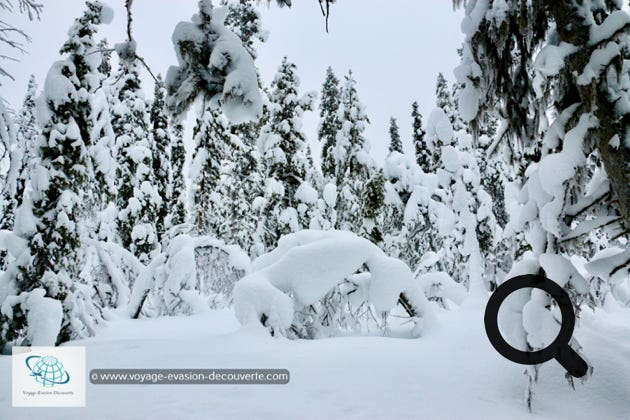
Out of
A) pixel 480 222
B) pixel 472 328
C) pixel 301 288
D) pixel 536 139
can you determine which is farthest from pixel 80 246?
pixel 480 222

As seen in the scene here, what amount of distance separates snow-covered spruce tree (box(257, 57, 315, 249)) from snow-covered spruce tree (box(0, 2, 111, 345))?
9.32 meters

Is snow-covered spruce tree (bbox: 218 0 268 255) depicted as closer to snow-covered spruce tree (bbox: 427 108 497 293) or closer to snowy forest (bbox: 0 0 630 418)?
snowy forest (bbox: 0 0 630 418)

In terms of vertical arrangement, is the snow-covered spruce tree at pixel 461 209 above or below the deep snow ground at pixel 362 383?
above

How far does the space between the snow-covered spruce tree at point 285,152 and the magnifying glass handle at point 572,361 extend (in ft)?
42.6

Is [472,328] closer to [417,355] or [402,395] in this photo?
[417,355]

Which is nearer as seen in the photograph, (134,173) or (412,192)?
(412,192)

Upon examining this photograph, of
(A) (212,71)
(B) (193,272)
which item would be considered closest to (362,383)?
(A) (212,71)

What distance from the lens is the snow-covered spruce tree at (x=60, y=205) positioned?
6.64 metres

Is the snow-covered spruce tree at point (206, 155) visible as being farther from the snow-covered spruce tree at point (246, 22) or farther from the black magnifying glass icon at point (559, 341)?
the black magnifying glass icon at point (559, 341)

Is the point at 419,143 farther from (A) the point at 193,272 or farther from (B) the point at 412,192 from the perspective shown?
(A) the point at 193,272

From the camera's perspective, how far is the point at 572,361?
3564mm

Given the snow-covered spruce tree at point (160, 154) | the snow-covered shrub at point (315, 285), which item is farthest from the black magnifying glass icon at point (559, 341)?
the snow-covered spruce tree at point (160, 154)

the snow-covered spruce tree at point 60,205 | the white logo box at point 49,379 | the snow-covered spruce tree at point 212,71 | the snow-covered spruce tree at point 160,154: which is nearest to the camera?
the snow-covered spruce tree at point 212,71

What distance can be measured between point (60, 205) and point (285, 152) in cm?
1063
